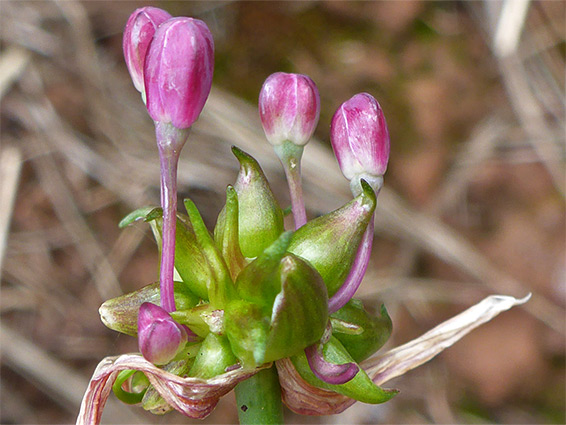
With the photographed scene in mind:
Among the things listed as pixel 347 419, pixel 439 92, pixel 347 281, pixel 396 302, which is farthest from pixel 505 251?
pixel 347 281

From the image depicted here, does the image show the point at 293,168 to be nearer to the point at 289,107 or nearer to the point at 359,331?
the point at 289,107

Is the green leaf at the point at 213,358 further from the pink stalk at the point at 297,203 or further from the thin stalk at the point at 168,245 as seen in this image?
the pink stalk at the point at 297,203

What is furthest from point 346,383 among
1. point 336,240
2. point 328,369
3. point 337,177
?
point 337,177

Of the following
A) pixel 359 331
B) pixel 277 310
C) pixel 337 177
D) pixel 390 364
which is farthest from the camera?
pixel 337 177

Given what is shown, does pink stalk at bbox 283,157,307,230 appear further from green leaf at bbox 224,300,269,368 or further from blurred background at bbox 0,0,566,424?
blurred background at bbox 0,0,566,424

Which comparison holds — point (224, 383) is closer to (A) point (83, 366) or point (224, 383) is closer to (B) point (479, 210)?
(A) point (83, 366)

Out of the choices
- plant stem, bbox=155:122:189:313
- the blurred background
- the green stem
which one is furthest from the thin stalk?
the blurred background
